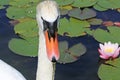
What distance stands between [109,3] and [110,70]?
5.56 ft

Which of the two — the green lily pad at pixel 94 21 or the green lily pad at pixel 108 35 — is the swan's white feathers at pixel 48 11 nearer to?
the green lily pad at pixel 108 35

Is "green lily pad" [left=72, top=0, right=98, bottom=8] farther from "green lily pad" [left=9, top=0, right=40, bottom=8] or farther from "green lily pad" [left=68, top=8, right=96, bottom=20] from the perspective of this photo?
"green lily pad" [left=9, top=0, right=40, bottom=8]

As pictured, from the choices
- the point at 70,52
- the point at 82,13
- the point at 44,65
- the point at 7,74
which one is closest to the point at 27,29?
the point at 70,52

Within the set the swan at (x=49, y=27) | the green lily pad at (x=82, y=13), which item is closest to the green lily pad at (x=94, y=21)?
the green lily pad at (x=82, y=13)

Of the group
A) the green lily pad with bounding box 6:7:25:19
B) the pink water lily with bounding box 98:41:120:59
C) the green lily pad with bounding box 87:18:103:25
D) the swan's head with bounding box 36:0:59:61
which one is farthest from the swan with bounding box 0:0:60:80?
the green lily pad with bounding box 6:7:25:19

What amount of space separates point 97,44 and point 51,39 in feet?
6.47

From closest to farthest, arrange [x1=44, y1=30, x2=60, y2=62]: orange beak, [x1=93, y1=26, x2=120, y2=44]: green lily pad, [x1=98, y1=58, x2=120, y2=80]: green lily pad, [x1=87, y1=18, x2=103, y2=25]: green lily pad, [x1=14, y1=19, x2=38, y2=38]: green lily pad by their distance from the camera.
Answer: [x1=44, y1=30, x2=60, y2=62]: orange beak, [x1=98, y1=58, x2=120, y2=80]: green lily pad, [x1=93, y1=26, x2=120, y2=44]: green lily pad, [x1=14, y1=19, x2=38, y2=38]: green lily pad, [x1=87, y1=18, x2=103, y2=25]: green lily pad

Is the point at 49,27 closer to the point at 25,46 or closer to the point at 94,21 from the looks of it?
the point at 25,46

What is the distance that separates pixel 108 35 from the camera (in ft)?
14.6

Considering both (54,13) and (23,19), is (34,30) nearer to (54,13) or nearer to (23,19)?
(23,19)

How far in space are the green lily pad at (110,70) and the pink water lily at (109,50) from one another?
0.24 feet

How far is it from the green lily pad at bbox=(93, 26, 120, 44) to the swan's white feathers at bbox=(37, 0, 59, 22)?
180 centimetres

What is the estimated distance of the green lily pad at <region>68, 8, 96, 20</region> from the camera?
490 centimetres

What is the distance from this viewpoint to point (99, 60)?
4.20 m
